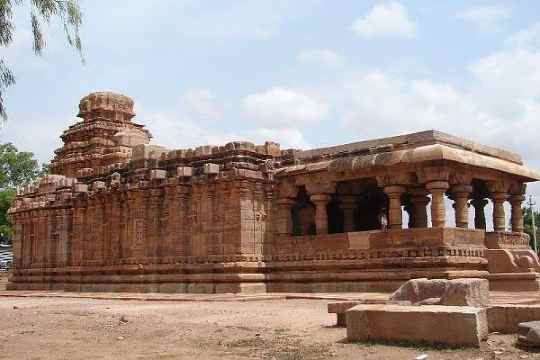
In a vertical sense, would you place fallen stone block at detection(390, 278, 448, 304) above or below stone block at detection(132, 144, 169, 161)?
below

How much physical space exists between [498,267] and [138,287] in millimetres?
10515

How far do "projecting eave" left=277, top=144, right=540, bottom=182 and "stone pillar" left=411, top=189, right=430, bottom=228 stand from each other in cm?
284

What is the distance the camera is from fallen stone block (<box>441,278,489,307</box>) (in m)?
8.19

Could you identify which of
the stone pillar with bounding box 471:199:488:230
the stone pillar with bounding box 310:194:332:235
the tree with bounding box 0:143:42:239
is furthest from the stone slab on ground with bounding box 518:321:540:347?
the tree with bounding box 0:143:42:239

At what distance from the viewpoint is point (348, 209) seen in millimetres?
19484

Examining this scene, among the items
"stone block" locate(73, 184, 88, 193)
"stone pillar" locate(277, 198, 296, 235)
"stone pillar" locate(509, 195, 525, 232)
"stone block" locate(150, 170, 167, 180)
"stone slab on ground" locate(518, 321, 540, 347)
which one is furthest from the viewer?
"stone block" locate(73, 184, 88, 193)

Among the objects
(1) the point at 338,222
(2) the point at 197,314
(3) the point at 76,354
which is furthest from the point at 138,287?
(3) the point at 76,354

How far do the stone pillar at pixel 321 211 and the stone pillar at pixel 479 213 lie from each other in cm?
544

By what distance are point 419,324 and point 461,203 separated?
33.0 ft

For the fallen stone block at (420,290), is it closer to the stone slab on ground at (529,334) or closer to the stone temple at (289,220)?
the stone slab on ground at (529,334)

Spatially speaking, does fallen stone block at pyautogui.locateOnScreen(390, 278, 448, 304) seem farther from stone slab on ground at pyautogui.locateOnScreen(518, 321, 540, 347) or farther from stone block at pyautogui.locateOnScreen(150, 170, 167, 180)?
stone block at pyautogui.locateOnScreen(150, 170, 167, 180)

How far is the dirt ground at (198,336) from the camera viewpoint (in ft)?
23.5

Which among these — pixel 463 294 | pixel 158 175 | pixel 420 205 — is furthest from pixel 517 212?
pixel 463 294

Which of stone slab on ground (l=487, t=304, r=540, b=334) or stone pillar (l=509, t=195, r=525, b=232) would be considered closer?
stone slab on ground (l=487, t=304, r=540, b=334)
